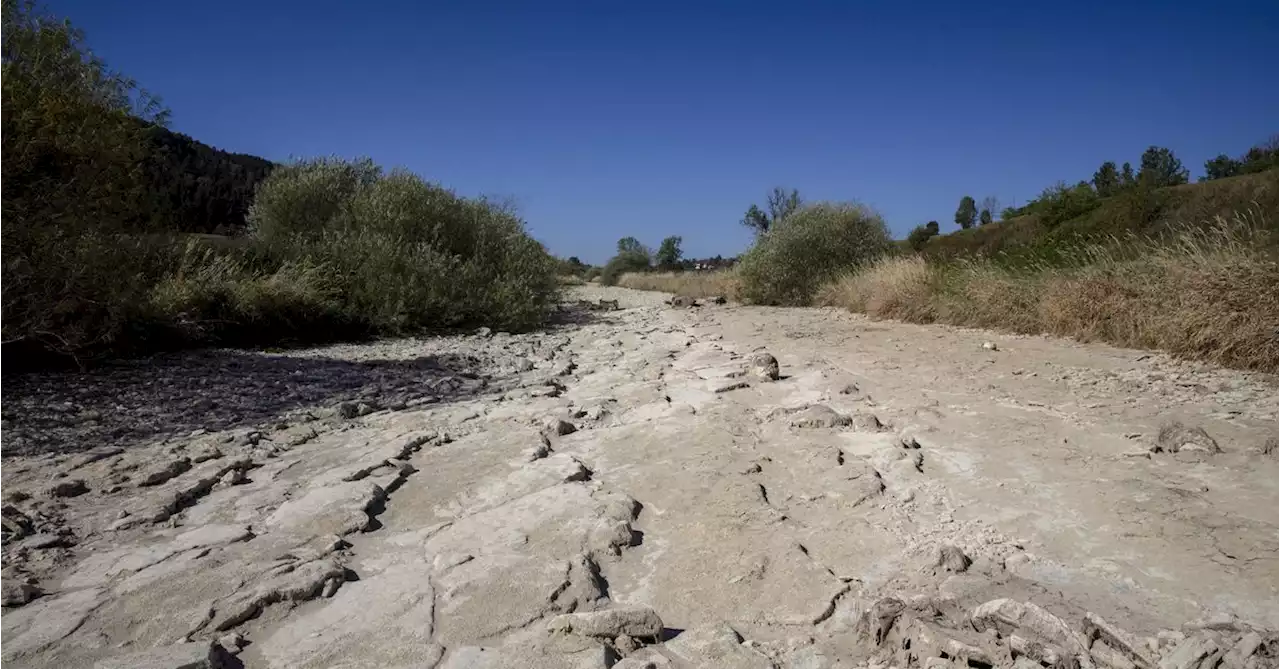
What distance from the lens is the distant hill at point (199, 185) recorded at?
940 cm

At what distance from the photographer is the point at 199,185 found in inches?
572

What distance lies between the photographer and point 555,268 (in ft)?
50.2

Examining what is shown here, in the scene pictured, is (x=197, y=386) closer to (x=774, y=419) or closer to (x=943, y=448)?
(x=774, y=419)

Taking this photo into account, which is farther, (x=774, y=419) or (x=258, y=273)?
(x=258, y=273)

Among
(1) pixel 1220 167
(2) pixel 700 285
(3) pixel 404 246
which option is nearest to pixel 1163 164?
(1) pixel 1220 167

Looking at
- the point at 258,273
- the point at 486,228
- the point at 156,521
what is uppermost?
the point at 486,228

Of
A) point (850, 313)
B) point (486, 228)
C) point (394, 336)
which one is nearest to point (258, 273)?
point (394, 336)

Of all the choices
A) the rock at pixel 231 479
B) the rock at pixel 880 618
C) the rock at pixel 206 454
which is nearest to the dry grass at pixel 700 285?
the rock at pixel 206 454

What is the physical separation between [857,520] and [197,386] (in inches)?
199

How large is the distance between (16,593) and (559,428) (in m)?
2.46

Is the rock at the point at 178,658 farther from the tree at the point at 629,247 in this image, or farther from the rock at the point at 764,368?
the tree at the point at 629,247

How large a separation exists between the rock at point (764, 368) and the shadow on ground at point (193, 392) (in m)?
2.16

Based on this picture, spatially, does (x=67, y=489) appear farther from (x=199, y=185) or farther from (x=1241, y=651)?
(x=199, y=185)

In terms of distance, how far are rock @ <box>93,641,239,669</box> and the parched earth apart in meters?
0.01
